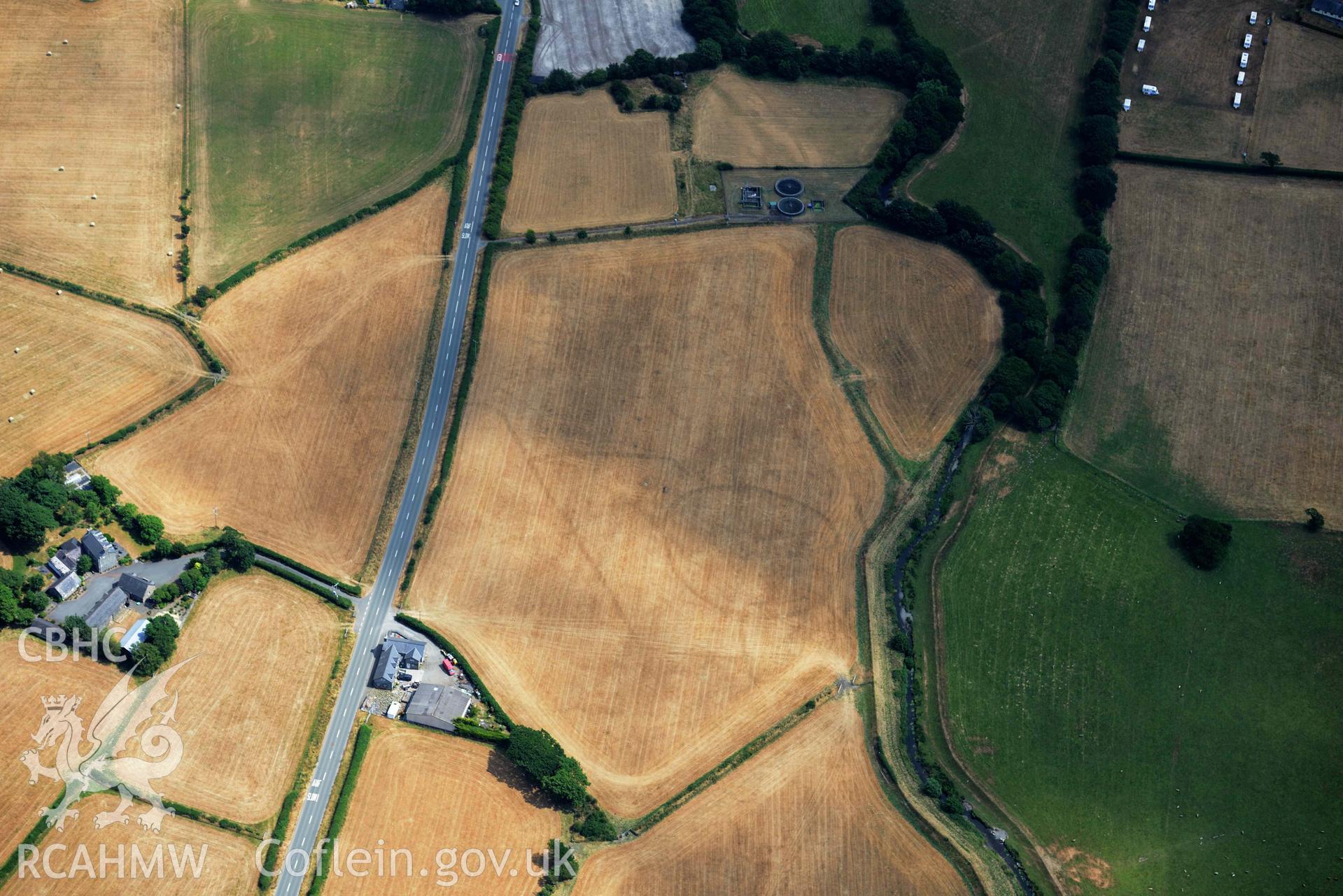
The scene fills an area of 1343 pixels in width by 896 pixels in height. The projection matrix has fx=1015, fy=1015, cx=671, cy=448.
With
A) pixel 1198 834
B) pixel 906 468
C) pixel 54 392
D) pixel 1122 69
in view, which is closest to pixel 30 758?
pixel 54 392

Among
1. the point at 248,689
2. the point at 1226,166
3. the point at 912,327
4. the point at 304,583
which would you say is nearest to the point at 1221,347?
the point at 1226,166

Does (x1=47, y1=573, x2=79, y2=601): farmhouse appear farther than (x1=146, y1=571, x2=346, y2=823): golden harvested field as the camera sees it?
Yes

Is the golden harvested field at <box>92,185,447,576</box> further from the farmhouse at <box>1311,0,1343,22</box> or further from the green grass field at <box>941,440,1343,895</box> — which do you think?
the farmhouse at <box>1311,0,1343,22</box>

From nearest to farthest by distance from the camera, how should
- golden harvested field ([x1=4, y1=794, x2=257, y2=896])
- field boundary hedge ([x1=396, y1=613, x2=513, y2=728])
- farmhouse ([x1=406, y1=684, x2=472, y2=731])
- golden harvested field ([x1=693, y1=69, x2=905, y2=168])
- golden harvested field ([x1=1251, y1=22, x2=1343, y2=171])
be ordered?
1. golden harvested field ([x1=4, y1=794, x2=257, y2=896])
2. farmhouse ([x1=406, y1=684, x2=472, y2=731])
3. field boundary hedge ([x1=396, y1=613, x2=513, y2=728])
4. golden harvested field ([x1=693, y1=69, x2=905, y2=168])
5. golden harvested field ([x1=1251, y1=22, x2=1343, y2=171])

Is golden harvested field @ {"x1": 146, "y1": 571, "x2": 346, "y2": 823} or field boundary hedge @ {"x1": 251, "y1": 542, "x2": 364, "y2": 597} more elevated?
field boundary hedge @ {"x1": 251, "y1": 542, "x2": 364, "y2": 597}

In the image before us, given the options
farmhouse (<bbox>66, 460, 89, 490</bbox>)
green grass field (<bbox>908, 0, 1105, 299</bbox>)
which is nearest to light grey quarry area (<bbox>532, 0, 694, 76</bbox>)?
green grass field (<bbox>908, 0, 1105, 299</bbox>)

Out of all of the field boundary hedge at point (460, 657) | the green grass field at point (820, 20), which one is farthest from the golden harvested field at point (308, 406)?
the green grass field at point (820, 20)

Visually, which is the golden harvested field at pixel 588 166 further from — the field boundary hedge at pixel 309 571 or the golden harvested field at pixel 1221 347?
the golden harvested field at pixel 1221 347
